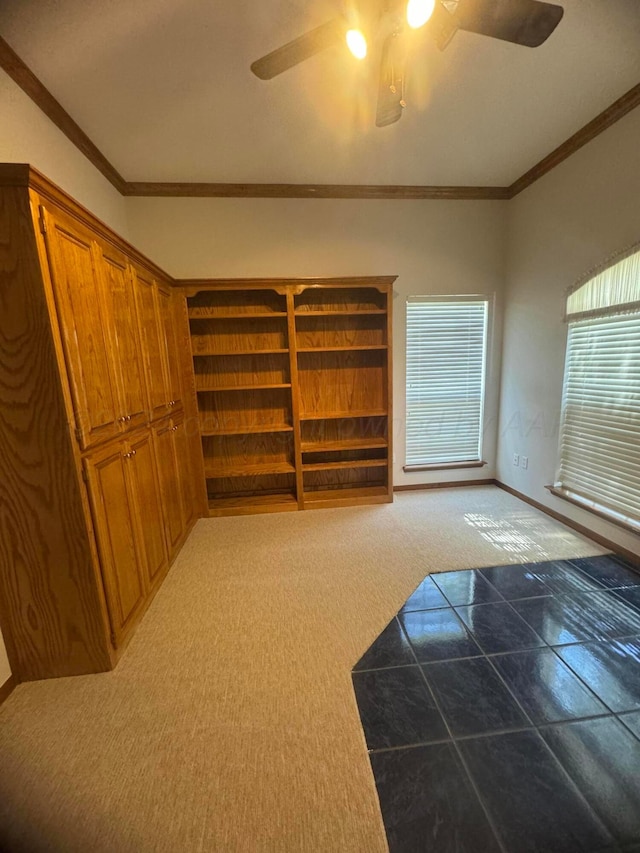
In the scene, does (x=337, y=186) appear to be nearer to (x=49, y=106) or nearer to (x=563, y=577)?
(x=49, y=106)

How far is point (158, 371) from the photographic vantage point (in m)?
2.30

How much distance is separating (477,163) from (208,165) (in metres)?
2.06

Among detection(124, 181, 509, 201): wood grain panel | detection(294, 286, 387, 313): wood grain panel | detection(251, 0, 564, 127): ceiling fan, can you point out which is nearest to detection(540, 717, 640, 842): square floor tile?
detection(251, 0, 564, 127): ceiling fan

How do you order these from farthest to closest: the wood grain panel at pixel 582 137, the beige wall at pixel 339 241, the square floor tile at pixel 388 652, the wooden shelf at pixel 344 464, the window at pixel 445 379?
the window at pixel 445 379 → the wooden shelf at pixel 344 464 → the beige wall at pixel 339 241 → the wood grain panel at pixel 582 137 → the square floor tile at pixel 388 652

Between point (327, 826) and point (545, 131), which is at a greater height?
point (545, 131)

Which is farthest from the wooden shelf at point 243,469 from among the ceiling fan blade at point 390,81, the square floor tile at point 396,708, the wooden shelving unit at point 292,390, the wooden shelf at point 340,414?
the ceiling fan blade at point 390,81

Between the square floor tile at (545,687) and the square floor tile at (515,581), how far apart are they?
1.30 ft

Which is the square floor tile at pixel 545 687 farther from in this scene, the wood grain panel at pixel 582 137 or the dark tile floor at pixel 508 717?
the wood grain panel at pixel 582 137

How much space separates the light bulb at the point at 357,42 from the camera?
121cm

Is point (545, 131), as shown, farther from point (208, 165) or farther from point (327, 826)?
point (327, 826)

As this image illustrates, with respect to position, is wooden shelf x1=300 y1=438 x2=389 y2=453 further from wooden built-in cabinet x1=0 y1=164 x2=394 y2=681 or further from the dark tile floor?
the dark tile floor

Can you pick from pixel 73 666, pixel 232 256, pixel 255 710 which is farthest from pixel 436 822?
pixel 232 256

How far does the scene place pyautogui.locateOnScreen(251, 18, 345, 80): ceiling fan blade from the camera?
3.91 feet

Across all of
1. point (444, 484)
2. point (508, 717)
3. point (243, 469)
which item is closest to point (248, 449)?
point (243, 469)
